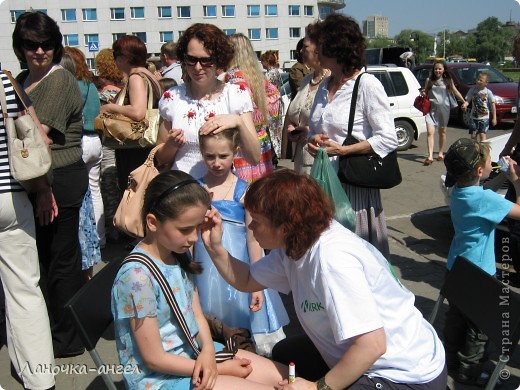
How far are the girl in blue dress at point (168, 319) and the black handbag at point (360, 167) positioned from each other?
130cm

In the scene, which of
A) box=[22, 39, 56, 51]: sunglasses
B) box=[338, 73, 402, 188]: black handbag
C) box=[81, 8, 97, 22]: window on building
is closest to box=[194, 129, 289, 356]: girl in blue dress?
box=[338, 73, 402, 188]: black handbag

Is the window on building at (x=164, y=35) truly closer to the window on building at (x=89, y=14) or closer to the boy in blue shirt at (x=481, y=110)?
the window on building at (x=89, y=14)

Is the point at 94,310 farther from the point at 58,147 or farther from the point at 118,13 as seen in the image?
the point at 118,13

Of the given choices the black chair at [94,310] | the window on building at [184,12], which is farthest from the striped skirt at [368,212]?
the window on building at [184,12]

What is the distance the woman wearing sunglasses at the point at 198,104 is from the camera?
119 inches

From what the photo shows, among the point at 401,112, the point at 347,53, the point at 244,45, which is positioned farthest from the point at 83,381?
the point at 401,112

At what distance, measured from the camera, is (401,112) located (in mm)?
10656

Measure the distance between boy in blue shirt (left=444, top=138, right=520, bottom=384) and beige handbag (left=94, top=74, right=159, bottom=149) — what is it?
2.33m

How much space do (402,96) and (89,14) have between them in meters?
66.9

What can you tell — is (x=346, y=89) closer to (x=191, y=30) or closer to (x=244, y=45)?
(x=191, y=30)

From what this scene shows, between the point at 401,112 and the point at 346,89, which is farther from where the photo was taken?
the point at 401,112

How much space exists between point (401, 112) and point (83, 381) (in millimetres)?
8993

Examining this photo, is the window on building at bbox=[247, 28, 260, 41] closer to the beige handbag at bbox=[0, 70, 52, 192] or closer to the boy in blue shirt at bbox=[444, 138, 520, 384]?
the boy in blue shirt at bbox=[444, 138, 520, 384]

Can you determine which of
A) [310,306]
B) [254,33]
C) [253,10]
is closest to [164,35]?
[254,33]
